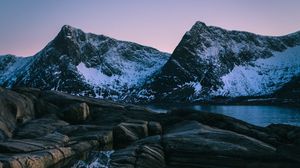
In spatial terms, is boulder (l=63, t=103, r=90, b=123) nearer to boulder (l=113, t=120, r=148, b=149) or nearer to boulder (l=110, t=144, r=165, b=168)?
boulder (l=113, t=120, r=148, b=149)

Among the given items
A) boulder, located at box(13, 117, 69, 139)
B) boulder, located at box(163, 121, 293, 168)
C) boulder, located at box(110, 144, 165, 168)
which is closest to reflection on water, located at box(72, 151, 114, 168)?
boulder, located at box(110, 144, 165, 168)

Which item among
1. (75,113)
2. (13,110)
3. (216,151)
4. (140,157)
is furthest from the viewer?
(75,113)

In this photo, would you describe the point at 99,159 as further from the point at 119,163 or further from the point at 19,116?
the point at 19,116

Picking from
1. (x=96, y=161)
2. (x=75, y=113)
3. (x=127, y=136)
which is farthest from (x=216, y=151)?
(x=75, y=113)

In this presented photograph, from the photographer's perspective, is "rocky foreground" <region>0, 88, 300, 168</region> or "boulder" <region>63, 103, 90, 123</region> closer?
"rocky foreground" <region>0, 88, 300, 168</region>

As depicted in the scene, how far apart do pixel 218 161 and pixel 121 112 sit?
21.2m

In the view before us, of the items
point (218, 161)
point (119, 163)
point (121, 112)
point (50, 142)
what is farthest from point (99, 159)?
point (121, 112)

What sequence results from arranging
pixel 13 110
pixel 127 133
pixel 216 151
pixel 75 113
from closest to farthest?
pixel 216 151
pixel 127 133
pixel 13 110
pixel 75 113

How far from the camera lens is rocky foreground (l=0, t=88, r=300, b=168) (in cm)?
3559

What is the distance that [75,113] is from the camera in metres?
52.7

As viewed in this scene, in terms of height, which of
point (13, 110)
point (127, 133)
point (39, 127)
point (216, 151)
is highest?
point (13, 110)

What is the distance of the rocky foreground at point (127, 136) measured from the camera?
35.6m

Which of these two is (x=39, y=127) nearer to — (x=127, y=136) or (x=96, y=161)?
(x=127, y=136)

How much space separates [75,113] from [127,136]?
10161mm
